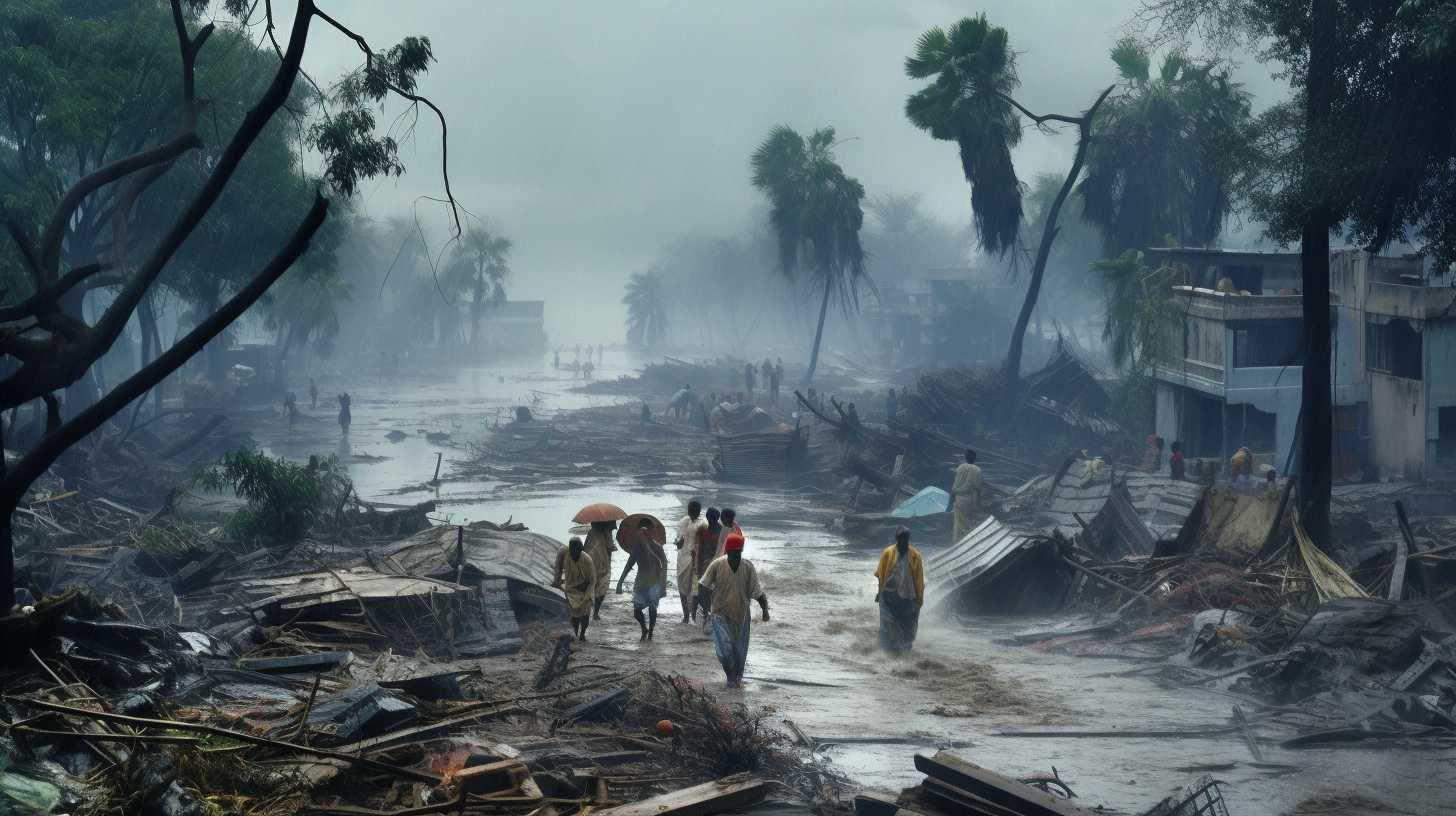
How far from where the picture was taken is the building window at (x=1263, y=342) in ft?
93.3

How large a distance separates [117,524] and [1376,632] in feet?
57.3

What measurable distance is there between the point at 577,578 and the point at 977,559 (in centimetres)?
559

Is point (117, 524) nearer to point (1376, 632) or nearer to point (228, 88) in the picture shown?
point (228, 88)

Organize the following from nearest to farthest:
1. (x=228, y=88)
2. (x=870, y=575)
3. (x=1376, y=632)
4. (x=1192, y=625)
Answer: (x=1376, y=632)
(x=1192, y=625)
(x=870, y=575)
(x=228, y=88)

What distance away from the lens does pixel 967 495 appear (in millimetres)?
20406

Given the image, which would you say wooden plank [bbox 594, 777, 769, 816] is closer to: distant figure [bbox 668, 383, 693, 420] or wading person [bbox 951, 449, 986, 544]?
wading person [bbox 951, 449, 986, 544]

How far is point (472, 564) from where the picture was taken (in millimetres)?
15367

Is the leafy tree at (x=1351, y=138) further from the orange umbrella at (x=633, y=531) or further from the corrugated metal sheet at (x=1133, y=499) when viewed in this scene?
the orange umbrella at (x=633, y=531)

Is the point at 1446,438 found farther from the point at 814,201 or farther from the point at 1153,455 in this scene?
the point at 814,201

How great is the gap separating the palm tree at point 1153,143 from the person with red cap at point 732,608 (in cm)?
2893

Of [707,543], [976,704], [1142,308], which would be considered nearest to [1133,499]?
[1142,308]

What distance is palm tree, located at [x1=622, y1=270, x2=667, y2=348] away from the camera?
400 ft

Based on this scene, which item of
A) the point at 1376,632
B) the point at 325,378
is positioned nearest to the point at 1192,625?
the point at 1376,632

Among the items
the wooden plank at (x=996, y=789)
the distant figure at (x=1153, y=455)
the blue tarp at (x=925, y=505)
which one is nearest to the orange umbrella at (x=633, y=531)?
the wooden plank at (x=996, y=789)
